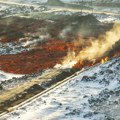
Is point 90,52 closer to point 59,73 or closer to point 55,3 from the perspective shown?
point 59,73

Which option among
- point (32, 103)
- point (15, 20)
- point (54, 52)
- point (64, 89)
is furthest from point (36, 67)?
point (15, 20)

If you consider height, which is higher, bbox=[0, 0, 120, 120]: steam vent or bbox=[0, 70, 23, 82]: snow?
bbox=[0, 0, 120, 120]: steam vent

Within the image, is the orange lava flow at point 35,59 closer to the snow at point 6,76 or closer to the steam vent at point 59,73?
the steam vent at point 59,73

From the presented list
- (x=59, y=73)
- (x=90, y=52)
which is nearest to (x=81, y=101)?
(x=59, y=73)

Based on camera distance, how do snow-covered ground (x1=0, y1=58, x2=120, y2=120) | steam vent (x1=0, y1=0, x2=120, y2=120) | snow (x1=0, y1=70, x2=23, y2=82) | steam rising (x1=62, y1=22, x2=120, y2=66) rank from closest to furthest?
snow-covered ground (x1=0, y1=58, x2=120, y2=120) → steam vent (x1=0, y1=0, x2=120, y2=120) → snow (x1=0, y1=70, x2=23, y2=82) → steam rising (x1=62, y1=22, x2=120, y2=66)

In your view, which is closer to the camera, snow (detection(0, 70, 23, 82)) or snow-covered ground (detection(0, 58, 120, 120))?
snow-covered ground (detection(0, 58, 120, 120))

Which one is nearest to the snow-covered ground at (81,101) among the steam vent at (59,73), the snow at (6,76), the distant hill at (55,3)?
the steam vent at (59,73)

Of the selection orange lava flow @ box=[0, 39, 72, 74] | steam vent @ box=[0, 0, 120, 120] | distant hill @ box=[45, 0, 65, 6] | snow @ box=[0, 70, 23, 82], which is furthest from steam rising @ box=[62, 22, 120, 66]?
distant hill @ box=[45, 0, 65, 6]

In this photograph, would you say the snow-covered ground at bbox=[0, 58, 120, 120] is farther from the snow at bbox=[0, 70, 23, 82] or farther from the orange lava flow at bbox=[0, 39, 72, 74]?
the orange lava flow at bbox=[0, 39, 72, 74]

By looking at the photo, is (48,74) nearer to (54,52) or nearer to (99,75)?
(99,75)
